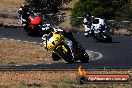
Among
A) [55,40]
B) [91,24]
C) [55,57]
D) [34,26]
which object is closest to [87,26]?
[91,24]

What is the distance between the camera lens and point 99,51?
88.0ft

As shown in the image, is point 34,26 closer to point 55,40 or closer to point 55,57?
point 55,57

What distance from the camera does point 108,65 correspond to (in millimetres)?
20984

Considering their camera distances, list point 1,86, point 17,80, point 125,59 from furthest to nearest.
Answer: point 125,59 → point 17,80 → point 1,86

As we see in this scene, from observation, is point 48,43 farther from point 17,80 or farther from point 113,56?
point 17,80

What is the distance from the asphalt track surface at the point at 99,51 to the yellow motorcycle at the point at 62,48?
0.39 metres

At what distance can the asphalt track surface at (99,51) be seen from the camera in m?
20.1

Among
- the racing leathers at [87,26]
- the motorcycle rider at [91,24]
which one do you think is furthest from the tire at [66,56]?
the racing leathers at [87,26]

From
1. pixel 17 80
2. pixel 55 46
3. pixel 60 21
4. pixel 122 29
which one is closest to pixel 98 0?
pixel 60 21

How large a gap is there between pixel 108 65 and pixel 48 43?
2610 millimetres

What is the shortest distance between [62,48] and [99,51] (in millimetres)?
5264

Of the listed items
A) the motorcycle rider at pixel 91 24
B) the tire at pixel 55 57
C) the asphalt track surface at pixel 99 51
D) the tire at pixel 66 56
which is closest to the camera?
the asphalt track surface at pixel 99 51

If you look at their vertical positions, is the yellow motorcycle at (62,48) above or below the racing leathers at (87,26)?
above

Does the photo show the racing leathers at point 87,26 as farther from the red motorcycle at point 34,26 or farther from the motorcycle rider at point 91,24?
the red motorcycle at point 34,26
